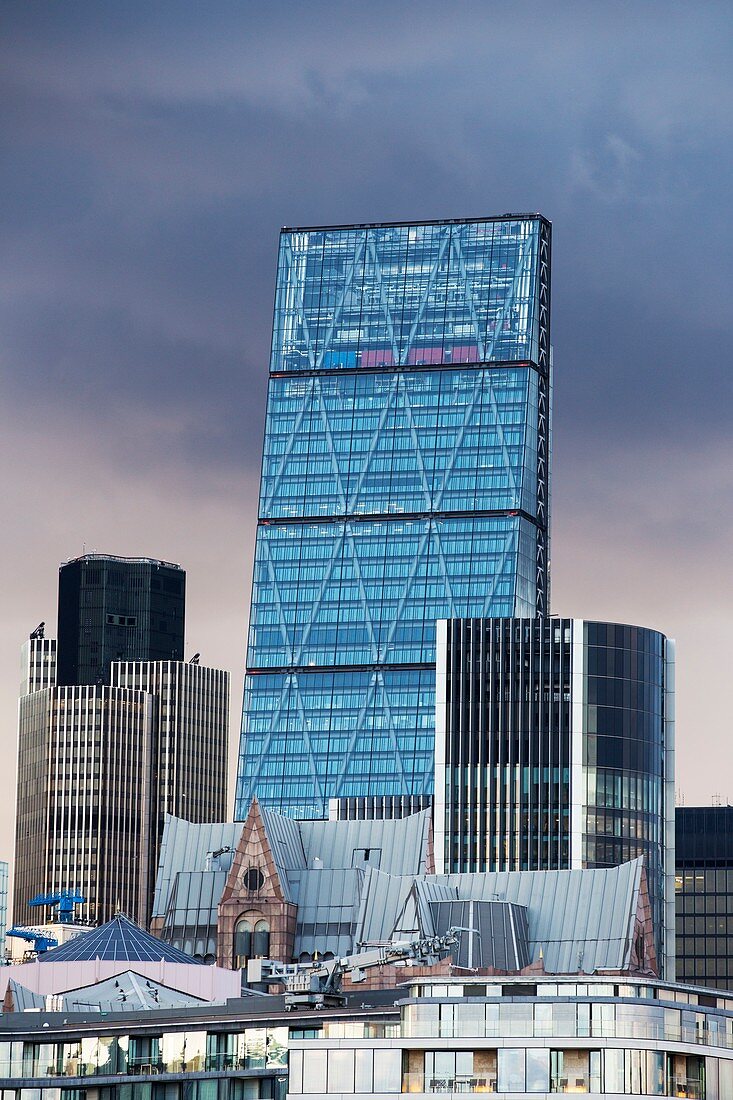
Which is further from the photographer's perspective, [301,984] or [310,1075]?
[301,984]

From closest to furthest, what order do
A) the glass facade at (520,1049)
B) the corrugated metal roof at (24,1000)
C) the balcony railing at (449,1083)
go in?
1. the glass facade at (520,1049)
2. the balcony railing at (449,1083)
3. the corrugated metal roof at (24,1000)

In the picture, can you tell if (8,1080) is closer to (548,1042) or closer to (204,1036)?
(204,1036)

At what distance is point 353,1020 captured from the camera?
6762 inches

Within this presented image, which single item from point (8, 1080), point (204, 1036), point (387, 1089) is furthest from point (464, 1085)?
point (8, 1080)

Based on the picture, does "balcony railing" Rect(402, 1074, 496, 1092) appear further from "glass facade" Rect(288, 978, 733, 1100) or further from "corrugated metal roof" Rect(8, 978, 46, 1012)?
"corrugated metal roof" Rect(8, 978, 46, 1012)

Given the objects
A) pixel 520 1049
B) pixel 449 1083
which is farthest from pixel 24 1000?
pixel 520 1049

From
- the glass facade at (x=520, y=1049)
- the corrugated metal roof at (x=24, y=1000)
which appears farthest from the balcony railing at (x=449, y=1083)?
the corrugated metal roof at (x=24, y=1000)

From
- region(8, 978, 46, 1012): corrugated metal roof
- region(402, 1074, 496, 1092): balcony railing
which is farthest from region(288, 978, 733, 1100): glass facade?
region(8, 978, 46, 1012): corrugated metal roof

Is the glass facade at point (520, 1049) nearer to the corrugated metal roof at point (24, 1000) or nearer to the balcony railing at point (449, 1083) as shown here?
the balcony railing at point (449, 1083)

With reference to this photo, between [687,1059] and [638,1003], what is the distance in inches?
189

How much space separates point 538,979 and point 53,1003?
36.4m

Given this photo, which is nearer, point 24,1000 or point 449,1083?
point 449,1083

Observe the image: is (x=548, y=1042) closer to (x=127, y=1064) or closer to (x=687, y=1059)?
(x=687, y=1059)

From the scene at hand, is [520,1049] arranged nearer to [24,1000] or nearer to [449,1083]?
[449,1083]
